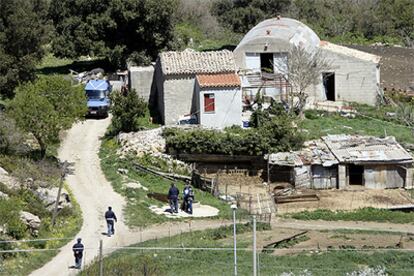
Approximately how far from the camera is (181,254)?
34.0m

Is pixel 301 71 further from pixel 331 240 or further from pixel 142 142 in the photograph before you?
pixel 331 240

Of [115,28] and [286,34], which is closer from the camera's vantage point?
[286,34]

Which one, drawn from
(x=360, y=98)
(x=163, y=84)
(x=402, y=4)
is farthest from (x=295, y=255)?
(x=402, y=4)

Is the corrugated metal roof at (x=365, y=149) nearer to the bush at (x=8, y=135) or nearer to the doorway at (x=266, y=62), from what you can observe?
the doorway at (x=266, y=62)

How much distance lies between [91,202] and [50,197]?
8.22 feet

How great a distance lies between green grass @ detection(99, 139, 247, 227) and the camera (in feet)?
130

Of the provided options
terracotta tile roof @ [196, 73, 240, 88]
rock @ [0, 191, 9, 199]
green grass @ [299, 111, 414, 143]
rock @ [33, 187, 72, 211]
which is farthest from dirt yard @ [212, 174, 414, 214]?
rock @ [0, 191, 9, 199]

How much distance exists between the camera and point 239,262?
33.0 meters

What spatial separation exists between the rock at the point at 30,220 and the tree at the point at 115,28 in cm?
2571

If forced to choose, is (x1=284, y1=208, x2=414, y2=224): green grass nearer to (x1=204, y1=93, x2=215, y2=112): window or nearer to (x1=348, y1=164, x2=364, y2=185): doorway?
(x1=348, y1=164, x2=364, y2=185): doorway

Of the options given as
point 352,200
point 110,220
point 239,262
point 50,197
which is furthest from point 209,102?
point 239,262

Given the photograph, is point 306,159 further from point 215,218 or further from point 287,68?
point 287,68

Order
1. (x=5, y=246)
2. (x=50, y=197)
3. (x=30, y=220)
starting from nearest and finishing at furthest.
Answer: (x=5, y=246), (x=30, y=220), (x=50, y=197)

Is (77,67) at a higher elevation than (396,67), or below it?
higher
